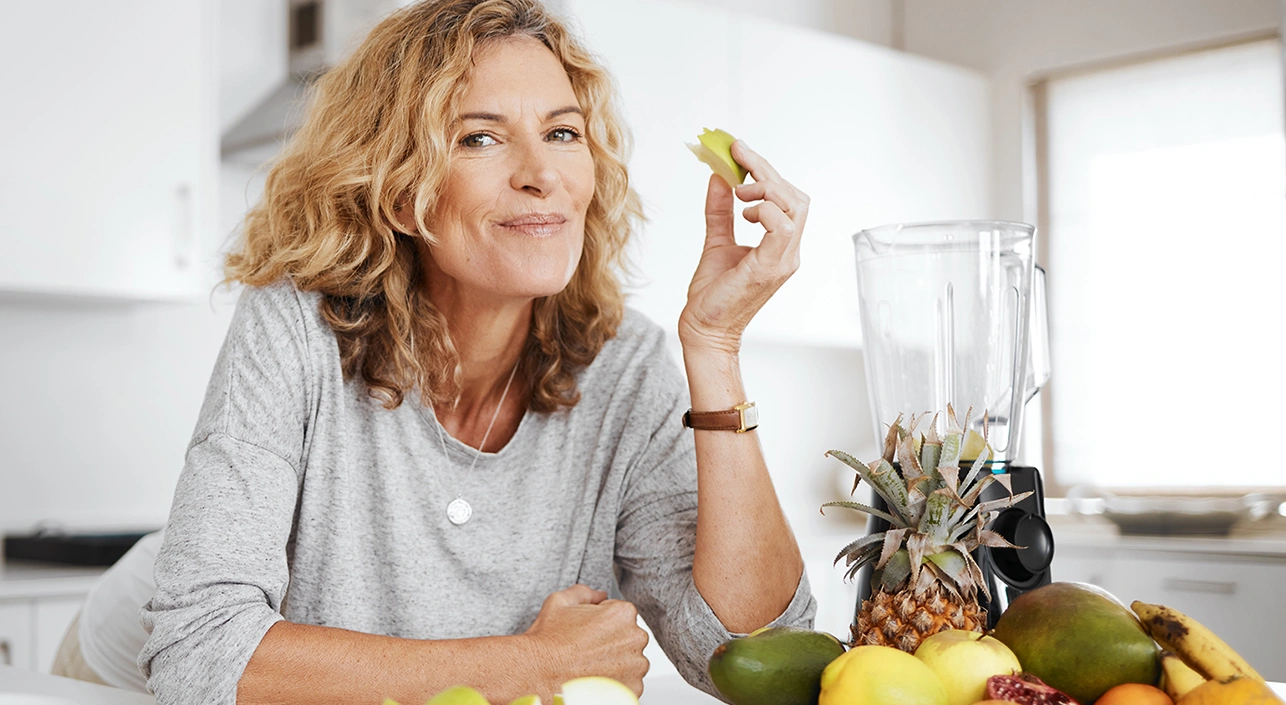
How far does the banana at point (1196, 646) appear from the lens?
2.27 ft

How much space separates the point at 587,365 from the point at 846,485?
2565 millimetres

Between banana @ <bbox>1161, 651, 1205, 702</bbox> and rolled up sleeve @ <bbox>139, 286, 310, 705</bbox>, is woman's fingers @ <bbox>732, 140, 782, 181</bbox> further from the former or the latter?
banana @ <bbox>1161, 651, 1205, 702</bbox>

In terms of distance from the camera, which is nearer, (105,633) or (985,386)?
(985,386)

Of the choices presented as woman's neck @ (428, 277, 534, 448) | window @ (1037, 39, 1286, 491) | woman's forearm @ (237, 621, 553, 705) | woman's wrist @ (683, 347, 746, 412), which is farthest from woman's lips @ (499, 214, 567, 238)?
window @ (1037, 39, 1286, 491)

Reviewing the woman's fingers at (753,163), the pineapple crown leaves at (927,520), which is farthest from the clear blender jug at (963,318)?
the pineapple crown leaves at (927,520)

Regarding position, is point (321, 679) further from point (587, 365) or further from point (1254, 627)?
point (1254, 627)

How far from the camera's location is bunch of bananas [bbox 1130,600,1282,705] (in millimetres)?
609

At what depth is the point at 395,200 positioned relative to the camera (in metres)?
1.32

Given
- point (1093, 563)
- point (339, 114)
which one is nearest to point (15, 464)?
point (339, 114)

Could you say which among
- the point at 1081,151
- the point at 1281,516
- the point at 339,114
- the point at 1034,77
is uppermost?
the point at 1034,77

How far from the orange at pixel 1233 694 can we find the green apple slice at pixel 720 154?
2.32 ft

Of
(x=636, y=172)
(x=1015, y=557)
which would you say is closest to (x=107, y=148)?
(x=636, y=172)

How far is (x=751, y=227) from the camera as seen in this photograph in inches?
128

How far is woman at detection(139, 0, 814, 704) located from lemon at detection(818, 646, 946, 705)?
41 centimetres
